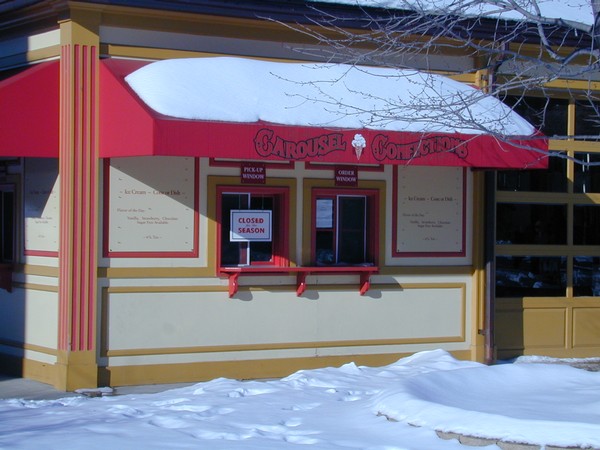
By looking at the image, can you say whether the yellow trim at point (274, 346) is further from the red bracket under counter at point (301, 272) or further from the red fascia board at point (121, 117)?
the red fascia board at point (121, 117)

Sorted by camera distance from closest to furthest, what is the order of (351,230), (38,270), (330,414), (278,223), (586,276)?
(330,414)
(38,270)
(278,223)
(351,230)
(586,276)

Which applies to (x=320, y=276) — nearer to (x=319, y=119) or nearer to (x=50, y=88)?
(x=319, y=119)

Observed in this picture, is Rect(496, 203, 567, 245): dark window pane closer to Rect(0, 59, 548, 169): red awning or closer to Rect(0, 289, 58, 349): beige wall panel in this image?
Rect(0, 59, 548, 169): red awning

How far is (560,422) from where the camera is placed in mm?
7129

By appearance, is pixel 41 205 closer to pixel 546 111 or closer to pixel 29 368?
pixel 29 368

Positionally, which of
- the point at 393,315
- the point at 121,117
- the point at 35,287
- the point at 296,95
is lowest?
the point at 393,315

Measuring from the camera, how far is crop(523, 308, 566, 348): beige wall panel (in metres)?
13.2

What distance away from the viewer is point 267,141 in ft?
34.0

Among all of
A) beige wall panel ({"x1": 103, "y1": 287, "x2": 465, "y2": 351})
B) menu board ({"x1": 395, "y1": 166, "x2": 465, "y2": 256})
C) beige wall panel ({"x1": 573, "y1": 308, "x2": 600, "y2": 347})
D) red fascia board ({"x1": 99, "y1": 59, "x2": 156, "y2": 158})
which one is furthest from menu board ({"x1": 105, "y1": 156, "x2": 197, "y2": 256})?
beige wall panel ({"x1": 573, "y1": 308, "x2": 600, "y2": 347})

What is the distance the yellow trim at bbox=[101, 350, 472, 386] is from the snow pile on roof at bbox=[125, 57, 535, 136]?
286cm

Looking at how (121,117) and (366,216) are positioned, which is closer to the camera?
(121,117)

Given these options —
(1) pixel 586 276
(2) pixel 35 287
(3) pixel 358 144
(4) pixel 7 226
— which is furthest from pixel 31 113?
(1) pixel 586 276

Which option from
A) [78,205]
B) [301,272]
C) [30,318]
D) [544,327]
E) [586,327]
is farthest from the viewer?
[586,327]

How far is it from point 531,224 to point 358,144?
3747 millimetres
